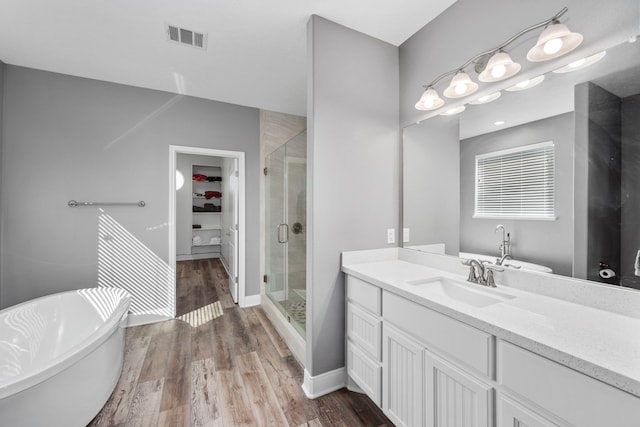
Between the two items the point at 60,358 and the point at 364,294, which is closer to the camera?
the point at 60,358

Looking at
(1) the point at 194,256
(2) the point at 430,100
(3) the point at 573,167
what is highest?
(2) the point at 430,100

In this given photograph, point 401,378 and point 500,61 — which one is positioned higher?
point 500,61

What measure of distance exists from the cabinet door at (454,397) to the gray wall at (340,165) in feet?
2.56

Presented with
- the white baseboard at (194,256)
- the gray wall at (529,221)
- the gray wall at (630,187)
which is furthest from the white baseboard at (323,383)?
the white baseboard at (194,256)

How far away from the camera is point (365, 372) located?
5.33 ft

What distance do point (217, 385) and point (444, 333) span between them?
5.47ft

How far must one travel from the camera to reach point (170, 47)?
2.20 meters

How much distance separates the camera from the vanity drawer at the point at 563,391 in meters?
0.66

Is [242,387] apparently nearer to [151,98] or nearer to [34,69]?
[151,98]

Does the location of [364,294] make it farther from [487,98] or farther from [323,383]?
[487,98]

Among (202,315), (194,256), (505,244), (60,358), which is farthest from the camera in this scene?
(194,256)

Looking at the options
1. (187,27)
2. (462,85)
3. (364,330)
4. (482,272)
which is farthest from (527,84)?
(187,27)

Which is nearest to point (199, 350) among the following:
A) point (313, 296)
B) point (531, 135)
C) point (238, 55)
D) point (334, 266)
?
point (313, 296)

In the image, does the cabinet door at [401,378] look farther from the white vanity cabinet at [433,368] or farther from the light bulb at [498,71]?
the light bulb at [498,71]
